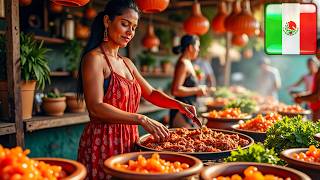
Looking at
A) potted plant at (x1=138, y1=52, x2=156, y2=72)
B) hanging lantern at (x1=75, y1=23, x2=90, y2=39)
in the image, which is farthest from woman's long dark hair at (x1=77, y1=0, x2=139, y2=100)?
potted plant at (x1=138, y1=52, x2=156, y2=72)

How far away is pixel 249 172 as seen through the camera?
1.98 m

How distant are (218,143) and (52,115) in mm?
3113

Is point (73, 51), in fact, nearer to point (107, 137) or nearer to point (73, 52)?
point (73, 52)

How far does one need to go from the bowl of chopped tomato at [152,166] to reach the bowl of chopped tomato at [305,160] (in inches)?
23.9

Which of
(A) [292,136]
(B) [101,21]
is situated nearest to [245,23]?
(A) [292,136]

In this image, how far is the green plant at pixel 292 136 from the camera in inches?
117

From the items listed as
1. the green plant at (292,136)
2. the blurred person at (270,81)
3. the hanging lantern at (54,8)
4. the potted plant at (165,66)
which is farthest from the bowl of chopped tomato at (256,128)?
the blurred person at (270,81)

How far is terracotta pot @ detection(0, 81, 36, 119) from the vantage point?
4.18 metres

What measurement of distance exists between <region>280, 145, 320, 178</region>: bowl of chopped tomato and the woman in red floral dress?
826 mm

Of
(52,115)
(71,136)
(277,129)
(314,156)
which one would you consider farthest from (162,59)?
(314,156)

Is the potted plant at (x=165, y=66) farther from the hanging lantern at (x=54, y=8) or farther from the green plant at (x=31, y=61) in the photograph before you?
the green plant at (x=31, y=61)

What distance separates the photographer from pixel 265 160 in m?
2.34

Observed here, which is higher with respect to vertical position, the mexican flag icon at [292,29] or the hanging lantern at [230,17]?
the hanging lantern at [230,17]

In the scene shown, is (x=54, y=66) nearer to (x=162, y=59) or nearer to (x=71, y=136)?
(x=71, y=136)
